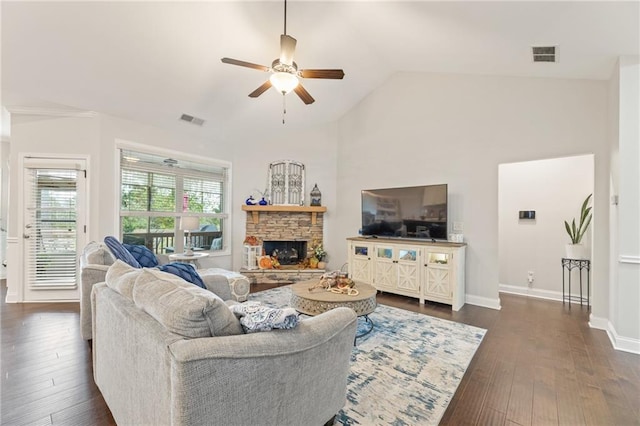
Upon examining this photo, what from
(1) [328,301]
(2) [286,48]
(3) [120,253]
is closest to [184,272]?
(3) [120,253]

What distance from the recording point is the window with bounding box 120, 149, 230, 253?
15.1 ft

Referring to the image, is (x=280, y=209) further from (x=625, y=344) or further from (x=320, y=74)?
(x=625, y=344)

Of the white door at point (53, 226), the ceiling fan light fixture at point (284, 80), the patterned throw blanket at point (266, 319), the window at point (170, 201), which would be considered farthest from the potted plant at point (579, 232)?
the white door at point (53, 226)

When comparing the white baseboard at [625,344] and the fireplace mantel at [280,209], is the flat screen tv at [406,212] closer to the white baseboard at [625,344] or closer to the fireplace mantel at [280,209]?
the fireplace mantel at [280,209]

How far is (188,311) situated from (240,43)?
3639mm

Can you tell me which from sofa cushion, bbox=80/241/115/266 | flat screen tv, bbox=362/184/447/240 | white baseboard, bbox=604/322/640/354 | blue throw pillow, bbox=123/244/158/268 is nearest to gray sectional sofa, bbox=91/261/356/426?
sofa cushion, bbox=80/241/115/266

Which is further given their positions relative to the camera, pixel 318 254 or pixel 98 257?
pixel 318 254

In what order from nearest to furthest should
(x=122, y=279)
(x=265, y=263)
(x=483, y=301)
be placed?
(x=122, y=279), (x=483, y=301), (x=265, y=263)

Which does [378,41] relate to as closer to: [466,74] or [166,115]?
[466,74]

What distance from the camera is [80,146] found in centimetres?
423

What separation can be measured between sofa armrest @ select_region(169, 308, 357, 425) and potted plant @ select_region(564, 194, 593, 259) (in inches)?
173

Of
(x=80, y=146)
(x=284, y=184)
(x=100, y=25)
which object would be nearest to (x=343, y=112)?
(x=284, y=184)

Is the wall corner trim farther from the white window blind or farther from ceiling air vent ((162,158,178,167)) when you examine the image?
the white window blind

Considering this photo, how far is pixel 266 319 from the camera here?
4.11ft
